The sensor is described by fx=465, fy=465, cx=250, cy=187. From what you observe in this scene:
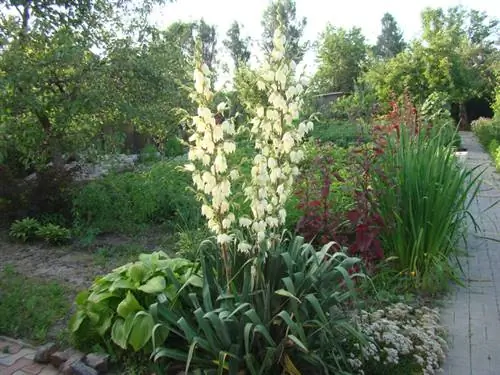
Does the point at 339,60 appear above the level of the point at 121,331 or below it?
above

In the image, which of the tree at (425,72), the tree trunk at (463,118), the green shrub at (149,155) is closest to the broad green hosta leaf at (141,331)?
the green shrub at (149,155)

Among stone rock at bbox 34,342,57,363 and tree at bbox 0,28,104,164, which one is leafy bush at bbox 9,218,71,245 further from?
stone rock at bbox 34,342,57,363

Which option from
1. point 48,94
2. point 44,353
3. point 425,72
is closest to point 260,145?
point 44,353

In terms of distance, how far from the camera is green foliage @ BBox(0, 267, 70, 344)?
3.28 meters

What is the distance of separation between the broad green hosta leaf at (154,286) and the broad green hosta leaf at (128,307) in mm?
86

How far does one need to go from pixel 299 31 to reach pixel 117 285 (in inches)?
1411

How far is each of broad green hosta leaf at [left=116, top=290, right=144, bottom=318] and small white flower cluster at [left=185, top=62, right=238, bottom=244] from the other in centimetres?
80

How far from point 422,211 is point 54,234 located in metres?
3.90

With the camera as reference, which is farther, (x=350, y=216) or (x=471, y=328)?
(x=350, y=216)

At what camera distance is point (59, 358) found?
2.82 metres

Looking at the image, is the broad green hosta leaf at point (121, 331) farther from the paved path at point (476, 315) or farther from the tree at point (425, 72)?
the tree at point (425, 72)

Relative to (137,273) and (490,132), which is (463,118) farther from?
(137,273)

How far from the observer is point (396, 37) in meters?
45.4

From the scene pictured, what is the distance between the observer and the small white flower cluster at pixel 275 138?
2229mm
